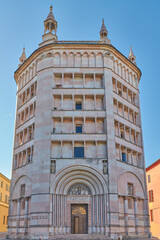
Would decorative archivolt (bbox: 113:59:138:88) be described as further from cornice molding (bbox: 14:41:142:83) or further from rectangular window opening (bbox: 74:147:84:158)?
rectangular window opening (bbox: 74:147:84:158)

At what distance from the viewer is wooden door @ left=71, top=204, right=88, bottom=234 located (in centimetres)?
3450

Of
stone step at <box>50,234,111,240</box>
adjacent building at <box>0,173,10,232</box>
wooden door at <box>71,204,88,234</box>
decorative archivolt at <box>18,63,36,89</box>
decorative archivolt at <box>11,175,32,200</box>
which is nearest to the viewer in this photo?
stone step at <box>50,234,111,240</box>

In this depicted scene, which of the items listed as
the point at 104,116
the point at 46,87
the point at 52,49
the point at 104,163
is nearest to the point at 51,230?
the point at 104,163

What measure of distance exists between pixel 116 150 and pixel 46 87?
43.1ft

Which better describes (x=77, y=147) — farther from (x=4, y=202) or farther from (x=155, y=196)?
(x=4, y=202)

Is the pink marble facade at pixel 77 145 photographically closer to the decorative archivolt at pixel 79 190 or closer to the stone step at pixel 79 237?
the decorative archivolt at pixel 79 190

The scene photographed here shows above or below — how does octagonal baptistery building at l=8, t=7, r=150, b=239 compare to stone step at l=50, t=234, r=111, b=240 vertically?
above

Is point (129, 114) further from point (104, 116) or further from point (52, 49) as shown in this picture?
point (52, 49)

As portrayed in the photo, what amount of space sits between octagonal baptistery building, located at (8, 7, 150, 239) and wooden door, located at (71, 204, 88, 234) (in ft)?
0.38

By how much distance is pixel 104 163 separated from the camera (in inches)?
1419

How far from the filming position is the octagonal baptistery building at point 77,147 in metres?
34.3

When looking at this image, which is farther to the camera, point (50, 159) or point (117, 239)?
point (50, 159)

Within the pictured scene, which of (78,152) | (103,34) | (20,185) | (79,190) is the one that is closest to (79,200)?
(79,190)

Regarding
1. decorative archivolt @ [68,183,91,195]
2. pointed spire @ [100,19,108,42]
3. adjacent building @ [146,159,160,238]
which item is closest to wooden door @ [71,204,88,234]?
decorative archivolt @ [68,183,91,195]
